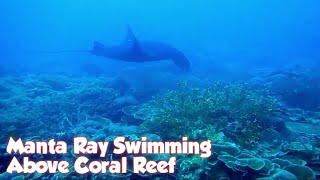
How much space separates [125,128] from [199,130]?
2569mm

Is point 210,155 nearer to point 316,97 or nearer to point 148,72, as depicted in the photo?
point 316,97

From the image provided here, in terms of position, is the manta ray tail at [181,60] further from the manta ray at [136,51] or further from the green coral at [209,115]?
the green coral at [209,115]

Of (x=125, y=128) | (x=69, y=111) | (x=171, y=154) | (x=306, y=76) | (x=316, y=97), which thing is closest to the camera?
(x=171, y=154)

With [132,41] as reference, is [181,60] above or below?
below

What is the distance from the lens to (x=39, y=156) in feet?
23.2

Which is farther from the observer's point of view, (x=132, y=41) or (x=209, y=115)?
(x=132, y=41)

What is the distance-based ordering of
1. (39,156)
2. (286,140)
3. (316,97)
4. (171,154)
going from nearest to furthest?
(171,154), (39,156), (286,140), (316,97)

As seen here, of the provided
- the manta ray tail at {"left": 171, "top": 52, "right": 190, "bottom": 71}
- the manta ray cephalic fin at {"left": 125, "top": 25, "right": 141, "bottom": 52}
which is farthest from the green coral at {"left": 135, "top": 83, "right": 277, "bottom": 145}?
the manta ray tail at {"left": 171, "top": 52, "right": 190, "bottom": 71}

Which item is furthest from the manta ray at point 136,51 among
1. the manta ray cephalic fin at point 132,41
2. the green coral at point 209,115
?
the green coral at point 209,115

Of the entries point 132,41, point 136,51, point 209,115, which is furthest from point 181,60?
point 209,115

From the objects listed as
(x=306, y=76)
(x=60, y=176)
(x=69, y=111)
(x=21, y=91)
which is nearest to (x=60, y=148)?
(x=60, y=176)

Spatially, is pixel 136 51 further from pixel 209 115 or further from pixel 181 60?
pixel 209 115

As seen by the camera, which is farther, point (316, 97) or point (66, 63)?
point (66, 63)

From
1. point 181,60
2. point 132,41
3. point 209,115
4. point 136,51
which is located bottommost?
point 209,115
